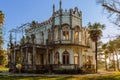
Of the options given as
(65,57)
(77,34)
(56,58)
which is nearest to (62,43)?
(65,57)

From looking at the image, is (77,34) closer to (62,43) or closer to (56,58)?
(62,43)

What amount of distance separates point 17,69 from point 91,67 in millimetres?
12922

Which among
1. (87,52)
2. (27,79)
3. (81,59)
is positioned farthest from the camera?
(87,52)

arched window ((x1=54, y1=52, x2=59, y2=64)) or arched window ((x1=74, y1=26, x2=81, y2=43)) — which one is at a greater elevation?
arched window ((x1=74, y1=26, x2=81, y2=43))

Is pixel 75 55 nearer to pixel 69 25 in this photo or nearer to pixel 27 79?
pixel 69 25

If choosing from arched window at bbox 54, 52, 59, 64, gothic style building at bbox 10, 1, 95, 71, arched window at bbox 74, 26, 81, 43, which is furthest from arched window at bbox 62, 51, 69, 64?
arched window at bbox 74, 26, 81, 43

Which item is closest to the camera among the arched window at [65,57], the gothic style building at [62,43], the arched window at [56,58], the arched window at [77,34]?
the gothic style building at [62,43]

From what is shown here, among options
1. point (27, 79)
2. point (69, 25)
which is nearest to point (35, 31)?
point (69, 25)

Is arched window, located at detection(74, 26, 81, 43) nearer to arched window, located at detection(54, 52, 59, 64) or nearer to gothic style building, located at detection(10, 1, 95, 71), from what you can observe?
gothic style building, located at detection(10, 1, 95, 71)

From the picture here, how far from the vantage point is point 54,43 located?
41.4 m

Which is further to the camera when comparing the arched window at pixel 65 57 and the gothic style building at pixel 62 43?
the arched window at pixel 65 57

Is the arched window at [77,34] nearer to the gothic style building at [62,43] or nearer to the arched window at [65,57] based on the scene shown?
the gothic style building at [62,43]

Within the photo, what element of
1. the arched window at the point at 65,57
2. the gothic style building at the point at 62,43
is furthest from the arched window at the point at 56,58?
the arched window at the point at 65,57

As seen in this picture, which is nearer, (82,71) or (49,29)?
(82,71)
